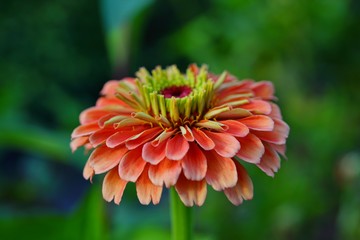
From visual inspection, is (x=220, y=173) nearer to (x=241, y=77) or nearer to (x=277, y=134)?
(x=277, y=134)

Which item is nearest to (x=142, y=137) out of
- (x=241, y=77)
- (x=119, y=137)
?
(x=119, y=137)

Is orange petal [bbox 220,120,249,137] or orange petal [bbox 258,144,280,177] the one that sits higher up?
orange petal [bbox 220,120,249,137]

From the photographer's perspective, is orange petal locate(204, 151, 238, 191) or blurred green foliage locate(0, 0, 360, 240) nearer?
orange petal locate(204, 151, 238, 191)

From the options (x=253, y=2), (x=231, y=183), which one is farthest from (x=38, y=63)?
(x=231, y=183)

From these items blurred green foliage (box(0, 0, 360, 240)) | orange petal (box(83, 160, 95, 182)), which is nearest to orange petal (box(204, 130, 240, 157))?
orange petal (box(83, 160, 95, 182))

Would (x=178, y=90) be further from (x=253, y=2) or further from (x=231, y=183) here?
(x=253, y=2)

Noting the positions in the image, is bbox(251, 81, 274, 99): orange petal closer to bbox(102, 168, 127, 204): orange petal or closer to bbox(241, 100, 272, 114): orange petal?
bbox(241, 100, 272, 114): orange petal

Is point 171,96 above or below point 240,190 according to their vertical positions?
above

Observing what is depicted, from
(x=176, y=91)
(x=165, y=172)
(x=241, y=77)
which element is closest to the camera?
(x=165, y=172)
